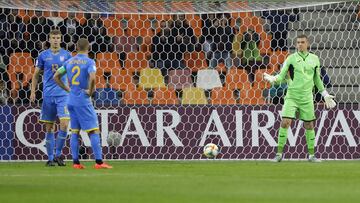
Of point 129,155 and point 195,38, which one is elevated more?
point 195,38

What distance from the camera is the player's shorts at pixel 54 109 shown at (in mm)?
15539

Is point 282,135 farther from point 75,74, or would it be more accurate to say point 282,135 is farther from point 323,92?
point 75,74

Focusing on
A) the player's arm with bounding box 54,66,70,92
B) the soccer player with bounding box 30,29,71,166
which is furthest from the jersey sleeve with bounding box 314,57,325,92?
the player's arm with bounding box 54,66,70,92

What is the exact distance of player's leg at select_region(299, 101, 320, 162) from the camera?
1633 centimetres

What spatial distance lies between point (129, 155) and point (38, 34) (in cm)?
251

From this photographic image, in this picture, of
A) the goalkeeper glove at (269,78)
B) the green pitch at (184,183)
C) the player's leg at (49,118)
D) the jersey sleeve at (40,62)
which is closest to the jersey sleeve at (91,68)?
the green pitch at (184,183)

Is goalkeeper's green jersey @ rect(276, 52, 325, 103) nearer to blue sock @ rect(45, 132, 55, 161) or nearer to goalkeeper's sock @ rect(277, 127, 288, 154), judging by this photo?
goalkeeper's sock @ rect(277, 127, 288, 154)

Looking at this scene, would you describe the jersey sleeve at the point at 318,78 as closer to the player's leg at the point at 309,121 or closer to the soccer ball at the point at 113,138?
the player's leg at the point at 309,121

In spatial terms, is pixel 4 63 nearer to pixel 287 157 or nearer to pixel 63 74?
pixel 63 74

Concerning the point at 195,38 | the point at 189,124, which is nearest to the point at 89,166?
the point at 189,124

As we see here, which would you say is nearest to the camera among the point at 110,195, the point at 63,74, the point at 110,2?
the point at 110,195

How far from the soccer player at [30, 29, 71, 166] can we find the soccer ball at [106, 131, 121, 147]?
1.44m

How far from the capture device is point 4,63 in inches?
674

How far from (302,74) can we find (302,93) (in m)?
0.30
